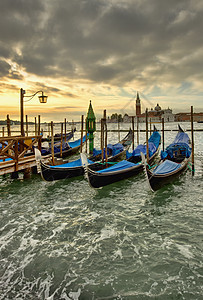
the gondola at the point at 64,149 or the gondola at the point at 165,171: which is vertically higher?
the gondola at the point at 64,149

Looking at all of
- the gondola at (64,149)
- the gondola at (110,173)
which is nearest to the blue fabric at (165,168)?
the gondola at (110,173)

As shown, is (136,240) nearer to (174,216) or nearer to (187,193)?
(174,216)

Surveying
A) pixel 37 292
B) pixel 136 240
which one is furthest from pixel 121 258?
pixel 37 292

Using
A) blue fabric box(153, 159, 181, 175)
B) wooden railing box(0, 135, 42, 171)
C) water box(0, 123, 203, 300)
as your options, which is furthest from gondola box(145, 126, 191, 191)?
wooden railing box(0, 135, 42, 171)

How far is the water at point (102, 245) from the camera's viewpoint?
2770mm

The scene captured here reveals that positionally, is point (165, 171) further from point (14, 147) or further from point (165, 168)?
point (14, 147)

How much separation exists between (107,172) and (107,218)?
2263 mm

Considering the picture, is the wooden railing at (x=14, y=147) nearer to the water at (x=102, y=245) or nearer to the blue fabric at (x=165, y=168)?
the water at (x=102, y=245)

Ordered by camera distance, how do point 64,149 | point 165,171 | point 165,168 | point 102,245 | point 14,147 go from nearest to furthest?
Answer: point 102,245
point 165,171
point 165,168
point 14,147
point 64,149

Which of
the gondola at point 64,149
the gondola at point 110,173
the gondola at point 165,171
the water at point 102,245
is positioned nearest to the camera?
the water at point 102,245

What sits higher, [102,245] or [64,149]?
[64,149]

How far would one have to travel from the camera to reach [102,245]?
3.73m

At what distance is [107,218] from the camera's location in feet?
15.7

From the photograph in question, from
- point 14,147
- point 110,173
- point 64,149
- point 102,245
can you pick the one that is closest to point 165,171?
point 110,173
